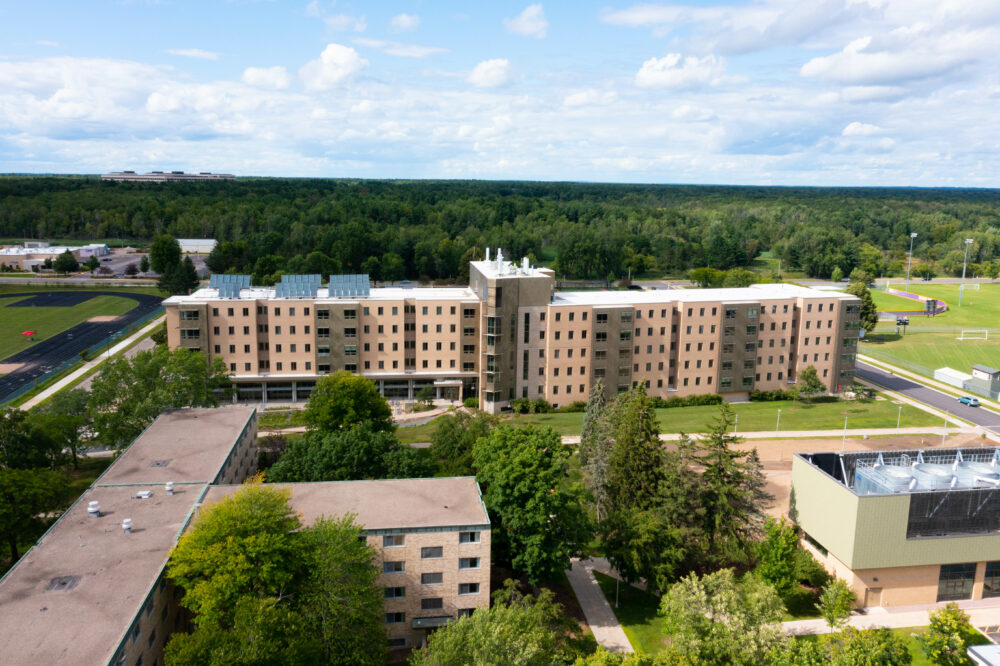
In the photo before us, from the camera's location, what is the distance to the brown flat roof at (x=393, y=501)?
39.1 m

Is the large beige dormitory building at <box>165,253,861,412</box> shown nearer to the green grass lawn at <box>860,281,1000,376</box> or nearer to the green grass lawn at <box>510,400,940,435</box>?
the green grass lawn at <box>510,400,940,435</box>

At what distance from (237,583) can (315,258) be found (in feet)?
406

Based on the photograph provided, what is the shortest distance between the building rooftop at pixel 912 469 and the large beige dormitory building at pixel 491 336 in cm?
3403

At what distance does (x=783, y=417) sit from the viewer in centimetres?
8212

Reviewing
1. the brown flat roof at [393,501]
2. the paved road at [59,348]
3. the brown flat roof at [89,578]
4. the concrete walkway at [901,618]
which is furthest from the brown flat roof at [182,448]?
the paved road at [59,348]

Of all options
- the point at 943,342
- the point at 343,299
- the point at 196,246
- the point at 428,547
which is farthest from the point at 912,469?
the point at 196,246

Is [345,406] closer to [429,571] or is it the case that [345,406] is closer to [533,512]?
[429,571]

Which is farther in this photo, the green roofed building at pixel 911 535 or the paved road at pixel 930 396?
the paved road at pixel 930 396

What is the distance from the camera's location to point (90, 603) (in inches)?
1244

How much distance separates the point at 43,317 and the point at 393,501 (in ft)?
375

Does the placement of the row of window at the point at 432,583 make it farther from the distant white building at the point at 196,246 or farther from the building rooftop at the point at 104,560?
the distant white building at the point at 196,246

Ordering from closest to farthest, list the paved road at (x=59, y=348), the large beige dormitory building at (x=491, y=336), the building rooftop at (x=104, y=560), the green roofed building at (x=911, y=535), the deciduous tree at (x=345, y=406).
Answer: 1. the building rooftop at (x=104, y=560)
2. the green roofed building at (x=911, y=535)
3. the deciduous tree at (x=345, y=406)
4. the large beige dormitory building at (x=491, y=336)
5. the paved road at (x=59, y=348)

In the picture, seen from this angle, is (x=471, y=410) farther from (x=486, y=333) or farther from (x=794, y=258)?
(x=794, y=258)

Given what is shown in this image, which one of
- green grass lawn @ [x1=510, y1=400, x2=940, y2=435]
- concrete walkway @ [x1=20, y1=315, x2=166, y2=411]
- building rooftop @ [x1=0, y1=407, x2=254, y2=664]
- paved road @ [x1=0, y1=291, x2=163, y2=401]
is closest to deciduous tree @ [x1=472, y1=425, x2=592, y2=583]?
building rooftop @ [x1=0, y1=407, x2=254, y2=664]
